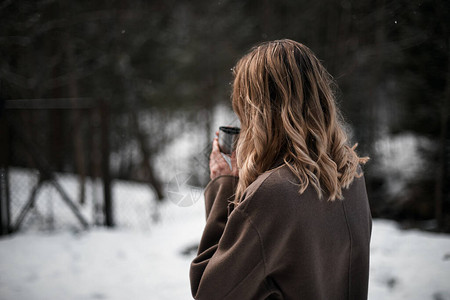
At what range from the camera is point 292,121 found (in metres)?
1.12

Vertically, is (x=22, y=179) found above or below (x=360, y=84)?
below

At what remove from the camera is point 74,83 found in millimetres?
5824

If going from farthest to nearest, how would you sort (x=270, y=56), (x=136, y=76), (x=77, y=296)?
1. (x=136, y=76)
2. (x=77, y=296)
3. (x=270, y=56)

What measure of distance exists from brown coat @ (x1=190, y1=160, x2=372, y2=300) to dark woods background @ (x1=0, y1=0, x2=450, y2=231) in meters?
2.63

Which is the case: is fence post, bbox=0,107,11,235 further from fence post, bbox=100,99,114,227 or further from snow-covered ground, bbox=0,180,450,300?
fence post, bbox=100,99,114,227

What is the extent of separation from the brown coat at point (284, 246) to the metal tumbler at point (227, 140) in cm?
30

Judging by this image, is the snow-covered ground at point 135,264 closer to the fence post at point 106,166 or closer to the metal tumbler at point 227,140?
the fence post at point 106,166

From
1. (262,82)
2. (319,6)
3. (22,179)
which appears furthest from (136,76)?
(262,82)

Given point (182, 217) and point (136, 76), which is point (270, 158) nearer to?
point (182, 217)

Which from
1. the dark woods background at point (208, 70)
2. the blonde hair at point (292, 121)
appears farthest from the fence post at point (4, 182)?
the blonde hair at point (292, 121)

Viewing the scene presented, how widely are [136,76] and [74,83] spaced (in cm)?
123

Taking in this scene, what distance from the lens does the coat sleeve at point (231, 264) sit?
1.02 m

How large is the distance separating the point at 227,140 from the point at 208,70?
6.13 m

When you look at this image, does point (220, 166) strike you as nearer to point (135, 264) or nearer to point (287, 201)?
point (287, 201)
